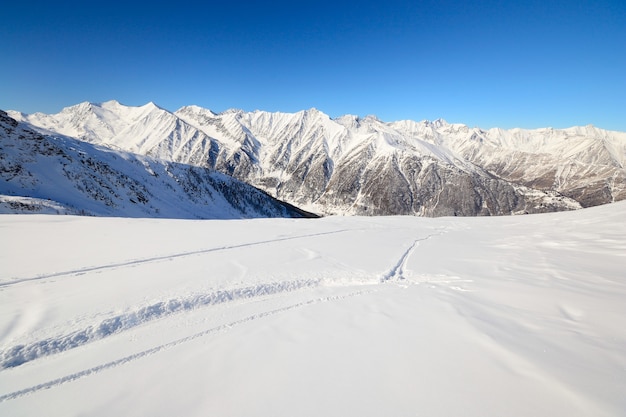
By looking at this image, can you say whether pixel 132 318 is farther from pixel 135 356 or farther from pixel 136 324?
pixel 135 356

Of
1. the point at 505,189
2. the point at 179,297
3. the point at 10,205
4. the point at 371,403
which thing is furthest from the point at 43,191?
the point at 505,189

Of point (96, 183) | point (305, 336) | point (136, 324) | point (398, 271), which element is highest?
point (96, 183)

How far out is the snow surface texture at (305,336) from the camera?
3.27m

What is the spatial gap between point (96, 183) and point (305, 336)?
262 feet

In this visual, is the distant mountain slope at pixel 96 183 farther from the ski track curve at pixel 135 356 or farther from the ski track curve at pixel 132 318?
the ski track curve at pixel 135 356

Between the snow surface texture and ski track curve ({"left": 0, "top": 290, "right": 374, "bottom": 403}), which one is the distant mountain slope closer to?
the snow surface texture

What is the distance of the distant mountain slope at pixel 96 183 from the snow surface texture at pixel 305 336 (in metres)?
42.2

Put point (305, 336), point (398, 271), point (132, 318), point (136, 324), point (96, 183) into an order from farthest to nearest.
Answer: point (96, 183)
point (398, 271)
point (132, 318)
point (136, 324)
point (305, 336)

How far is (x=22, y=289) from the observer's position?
692 cm

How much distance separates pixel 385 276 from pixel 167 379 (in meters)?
7.04

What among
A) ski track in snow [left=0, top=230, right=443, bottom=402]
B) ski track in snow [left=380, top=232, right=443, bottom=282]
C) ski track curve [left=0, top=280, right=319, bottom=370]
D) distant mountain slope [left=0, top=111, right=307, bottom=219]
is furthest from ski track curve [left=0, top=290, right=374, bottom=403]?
distant mountain slope [left=0, top=111, right=307, bottom=219]

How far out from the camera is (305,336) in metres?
4.88

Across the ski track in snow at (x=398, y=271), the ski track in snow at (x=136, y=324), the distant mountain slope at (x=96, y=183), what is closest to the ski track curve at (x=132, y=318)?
the ski track in snow at (x=136, y=324)

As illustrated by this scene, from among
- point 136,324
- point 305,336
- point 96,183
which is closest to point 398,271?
point 305,336
